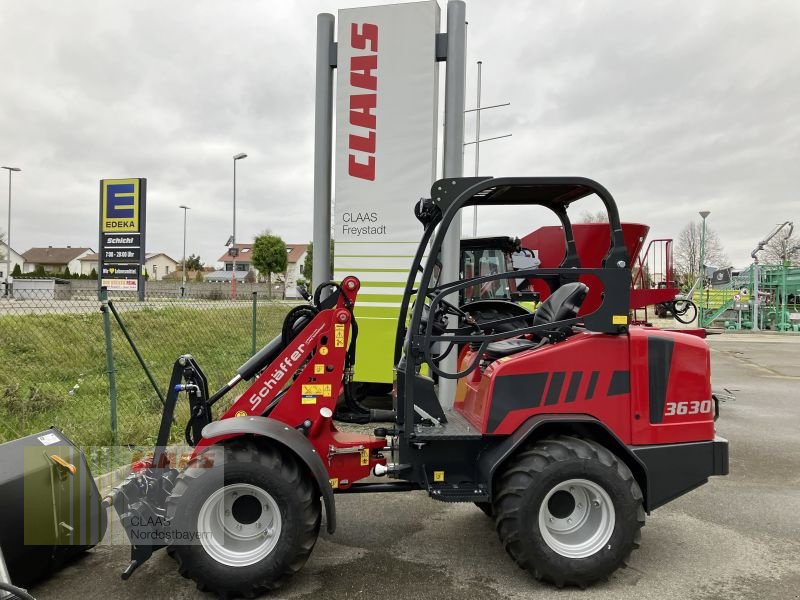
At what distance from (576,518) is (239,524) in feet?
6.42

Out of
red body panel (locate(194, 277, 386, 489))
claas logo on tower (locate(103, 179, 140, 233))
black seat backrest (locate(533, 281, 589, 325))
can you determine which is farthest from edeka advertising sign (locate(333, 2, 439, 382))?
claas logo on tower (locate(103, 179, 140, 233))

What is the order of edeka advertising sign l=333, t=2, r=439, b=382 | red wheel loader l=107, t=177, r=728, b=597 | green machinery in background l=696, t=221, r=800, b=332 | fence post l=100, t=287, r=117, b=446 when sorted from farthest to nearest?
1. green machinery in background l=696, t=221, r=800, b=332
2. edeka advertising sign l=333, t=2, r=439, b=382
3. fence post l=100, t=287, r=117, b=446
4. red wheel loader l=107, t=177, r=728, b=597

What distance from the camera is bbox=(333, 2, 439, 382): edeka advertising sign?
664 cm

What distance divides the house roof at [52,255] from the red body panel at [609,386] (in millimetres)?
105306

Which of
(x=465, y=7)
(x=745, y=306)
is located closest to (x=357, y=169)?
(x=465, y=7)

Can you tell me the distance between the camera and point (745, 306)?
977 inches

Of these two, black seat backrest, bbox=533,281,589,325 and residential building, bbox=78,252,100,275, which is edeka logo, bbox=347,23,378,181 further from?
residential building, bbox=78,252,100,275

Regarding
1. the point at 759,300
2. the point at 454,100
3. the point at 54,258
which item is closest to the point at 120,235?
the point at 454,100

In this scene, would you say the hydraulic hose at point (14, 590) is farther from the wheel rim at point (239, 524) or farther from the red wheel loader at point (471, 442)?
the wheel rim at point (239, 524)

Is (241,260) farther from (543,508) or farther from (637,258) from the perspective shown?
(543,508)

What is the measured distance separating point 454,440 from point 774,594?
1.92m

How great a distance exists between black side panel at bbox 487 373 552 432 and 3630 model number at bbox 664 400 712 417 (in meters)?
0.70

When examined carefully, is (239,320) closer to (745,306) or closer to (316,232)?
(316,232)

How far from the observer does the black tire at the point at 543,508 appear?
3.11 m
